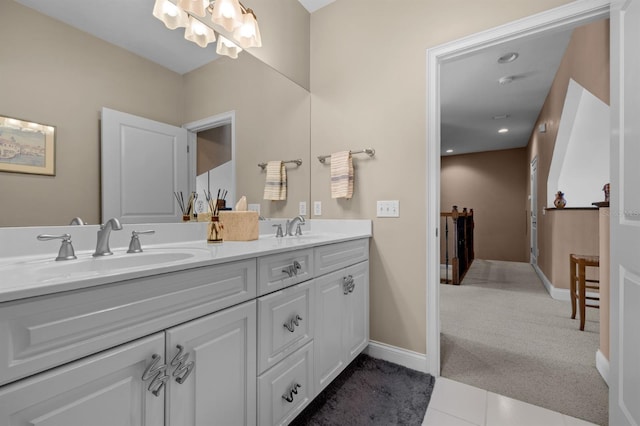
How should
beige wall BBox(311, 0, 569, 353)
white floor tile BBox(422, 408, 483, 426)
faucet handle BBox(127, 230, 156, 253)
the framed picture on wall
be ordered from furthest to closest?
beige wall BBox(311, 0, 569, 353) → white floor tile BBox(422, 408, 483, 426) → faucet handle BBox(127, 230, 156, 253) → the framed picture on wall

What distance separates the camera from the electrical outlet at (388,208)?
77.2 inches

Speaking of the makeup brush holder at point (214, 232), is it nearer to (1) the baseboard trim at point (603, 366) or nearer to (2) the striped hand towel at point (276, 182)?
(2) the striped hand towel at point (276, 182)

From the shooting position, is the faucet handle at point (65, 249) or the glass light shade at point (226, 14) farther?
the glass light shade at point (226, 14)

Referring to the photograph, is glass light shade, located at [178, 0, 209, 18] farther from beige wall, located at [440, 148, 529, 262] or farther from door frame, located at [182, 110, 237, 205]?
beige wall, located at [440, 148, 529, 262]

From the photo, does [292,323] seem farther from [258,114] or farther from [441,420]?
[258,114]

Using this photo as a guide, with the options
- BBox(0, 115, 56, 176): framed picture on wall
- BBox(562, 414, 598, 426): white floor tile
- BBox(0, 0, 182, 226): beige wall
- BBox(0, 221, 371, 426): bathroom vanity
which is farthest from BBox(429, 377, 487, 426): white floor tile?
BBox(0, 115, 56, 176): framed picture on wall

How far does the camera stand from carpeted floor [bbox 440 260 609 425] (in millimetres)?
1646

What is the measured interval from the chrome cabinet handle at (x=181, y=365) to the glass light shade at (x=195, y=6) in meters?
1.56

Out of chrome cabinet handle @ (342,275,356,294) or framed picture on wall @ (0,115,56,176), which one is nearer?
framed picture on wall @ (0,115,56,176)

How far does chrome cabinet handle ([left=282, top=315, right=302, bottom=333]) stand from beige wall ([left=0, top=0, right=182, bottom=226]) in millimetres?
891

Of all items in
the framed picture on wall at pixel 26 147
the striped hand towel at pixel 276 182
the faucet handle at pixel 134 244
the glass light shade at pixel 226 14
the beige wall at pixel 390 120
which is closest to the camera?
the framed picture on wall at pixel 26 147

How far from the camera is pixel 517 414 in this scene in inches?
58.9

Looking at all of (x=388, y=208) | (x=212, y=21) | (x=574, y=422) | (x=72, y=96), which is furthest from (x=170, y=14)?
(x=574, y=422)

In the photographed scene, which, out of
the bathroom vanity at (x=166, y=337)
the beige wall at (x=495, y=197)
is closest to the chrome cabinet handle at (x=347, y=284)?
the bathroom vanity at (x=166, y=337)
